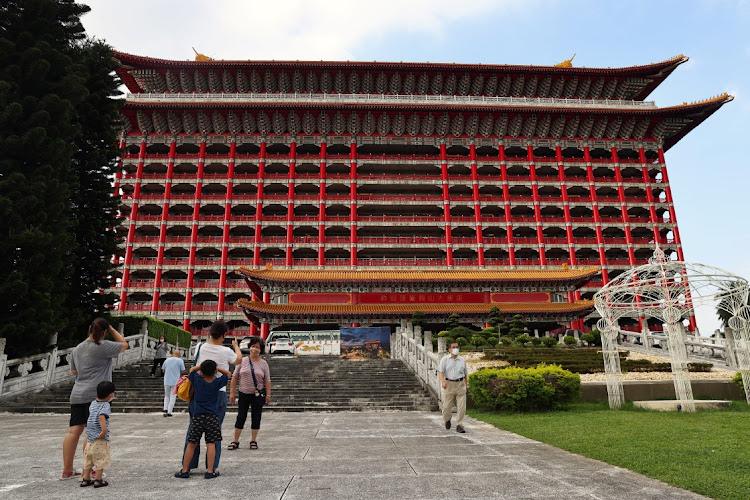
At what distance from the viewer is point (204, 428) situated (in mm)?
4758

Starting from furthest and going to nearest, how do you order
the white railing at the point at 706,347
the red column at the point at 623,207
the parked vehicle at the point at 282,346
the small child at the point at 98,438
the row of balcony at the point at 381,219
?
the row of balcony at the point at 381,219
the red column at the point at 623,207
the parked vehicle at the point at 282,346
the white railing at the point at 706,347
the small child at the point at 98,438

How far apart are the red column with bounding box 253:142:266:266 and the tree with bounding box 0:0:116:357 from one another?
2349 centimetres

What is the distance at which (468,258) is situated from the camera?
4209 centimetres

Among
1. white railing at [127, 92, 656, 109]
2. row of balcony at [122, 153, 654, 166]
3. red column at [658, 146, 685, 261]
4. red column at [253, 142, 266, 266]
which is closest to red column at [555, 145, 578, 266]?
row of balcony at [122, 153, 654, 166]

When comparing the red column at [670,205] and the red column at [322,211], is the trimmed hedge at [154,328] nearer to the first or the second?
the red column at [322,211]

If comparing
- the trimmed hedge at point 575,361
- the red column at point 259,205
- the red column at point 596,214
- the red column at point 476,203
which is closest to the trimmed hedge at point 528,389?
the trimmed hedge at point 575,361

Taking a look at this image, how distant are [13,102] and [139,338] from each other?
1159cm

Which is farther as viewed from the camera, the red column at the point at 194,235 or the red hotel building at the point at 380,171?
the red hotel building at the point at 380,171

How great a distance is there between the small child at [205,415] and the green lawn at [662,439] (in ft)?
14.9

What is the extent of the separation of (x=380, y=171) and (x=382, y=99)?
6.80 m

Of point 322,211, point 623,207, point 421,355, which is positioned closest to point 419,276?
point 322,211

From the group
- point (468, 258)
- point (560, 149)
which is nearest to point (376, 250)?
point (468, 258)

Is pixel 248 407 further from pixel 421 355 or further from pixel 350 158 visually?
pixel 350 158

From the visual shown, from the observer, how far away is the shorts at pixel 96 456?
14.4 feet
